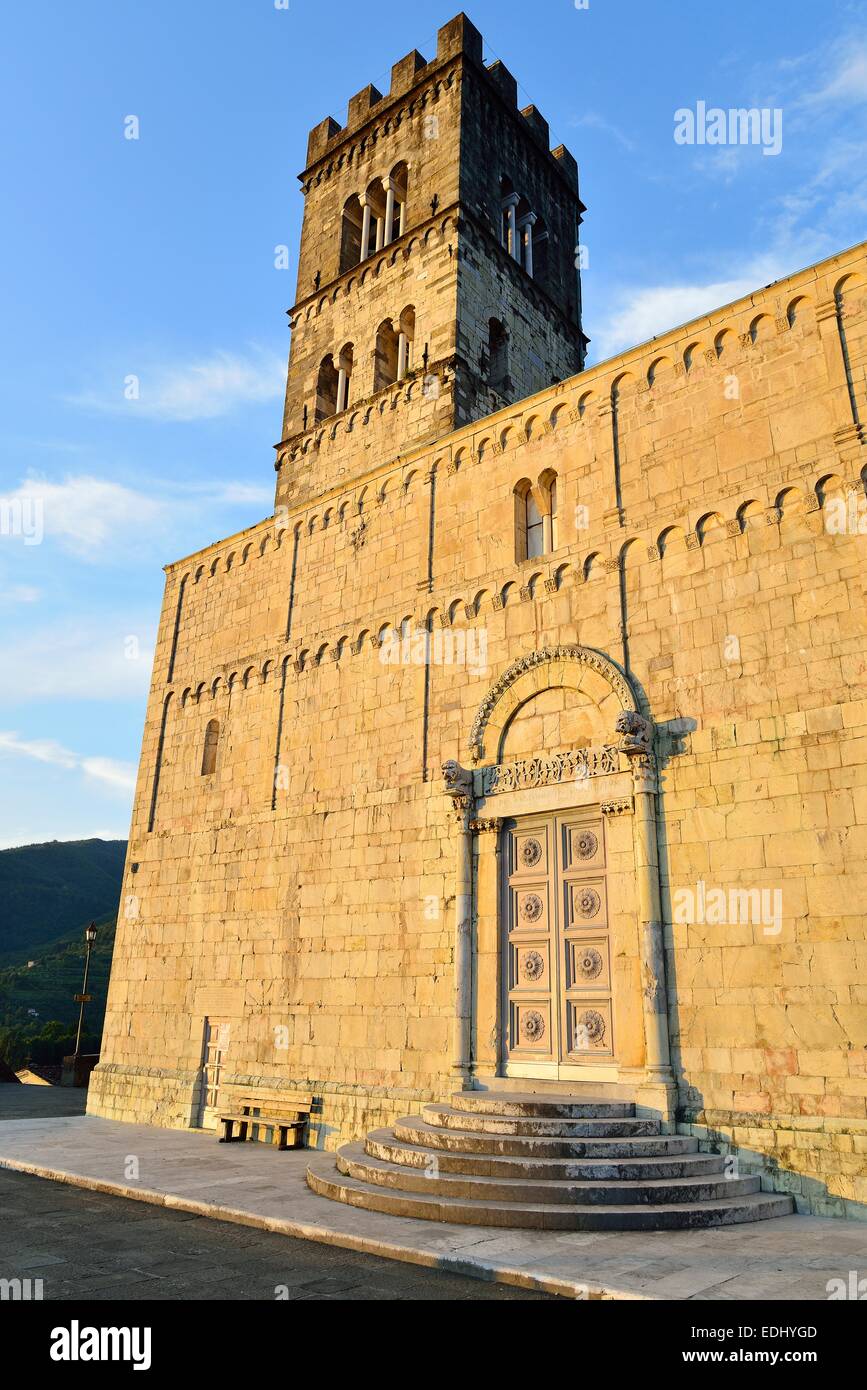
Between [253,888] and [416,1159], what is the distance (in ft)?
22.4

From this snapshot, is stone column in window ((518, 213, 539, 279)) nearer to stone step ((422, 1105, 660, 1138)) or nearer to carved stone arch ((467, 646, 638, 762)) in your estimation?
carved stone arch ((467, 646, 638, 762))

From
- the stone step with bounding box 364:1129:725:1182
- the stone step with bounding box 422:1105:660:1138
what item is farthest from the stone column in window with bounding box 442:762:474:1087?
the stone step with bounding box 364:1129:725:1182

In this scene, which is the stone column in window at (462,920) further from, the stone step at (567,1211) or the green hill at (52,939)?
the green hill at (52,939)

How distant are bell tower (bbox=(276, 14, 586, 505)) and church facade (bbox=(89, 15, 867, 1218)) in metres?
0.18

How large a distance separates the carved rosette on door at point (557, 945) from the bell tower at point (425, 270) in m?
9.12

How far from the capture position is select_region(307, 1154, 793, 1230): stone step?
729 centimetres

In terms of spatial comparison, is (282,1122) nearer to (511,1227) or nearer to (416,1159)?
(416,1159)

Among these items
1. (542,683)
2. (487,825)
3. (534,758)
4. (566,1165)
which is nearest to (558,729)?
(534,758)

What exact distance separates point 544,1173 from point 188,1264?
10.8ft

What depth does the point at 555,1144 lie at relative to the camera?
845 centimetres

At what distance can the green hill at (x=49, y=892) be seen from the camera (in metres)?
72.1

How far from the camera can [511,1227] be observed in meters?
7.35

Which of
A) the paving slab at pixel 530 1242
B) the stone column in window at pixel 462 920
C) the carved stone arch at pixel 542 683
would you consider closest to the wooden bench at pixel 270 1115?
the paving slab at pixel 530 1242

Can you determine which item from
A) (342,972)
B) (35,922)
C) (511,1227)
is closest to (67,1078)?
(342,972)
